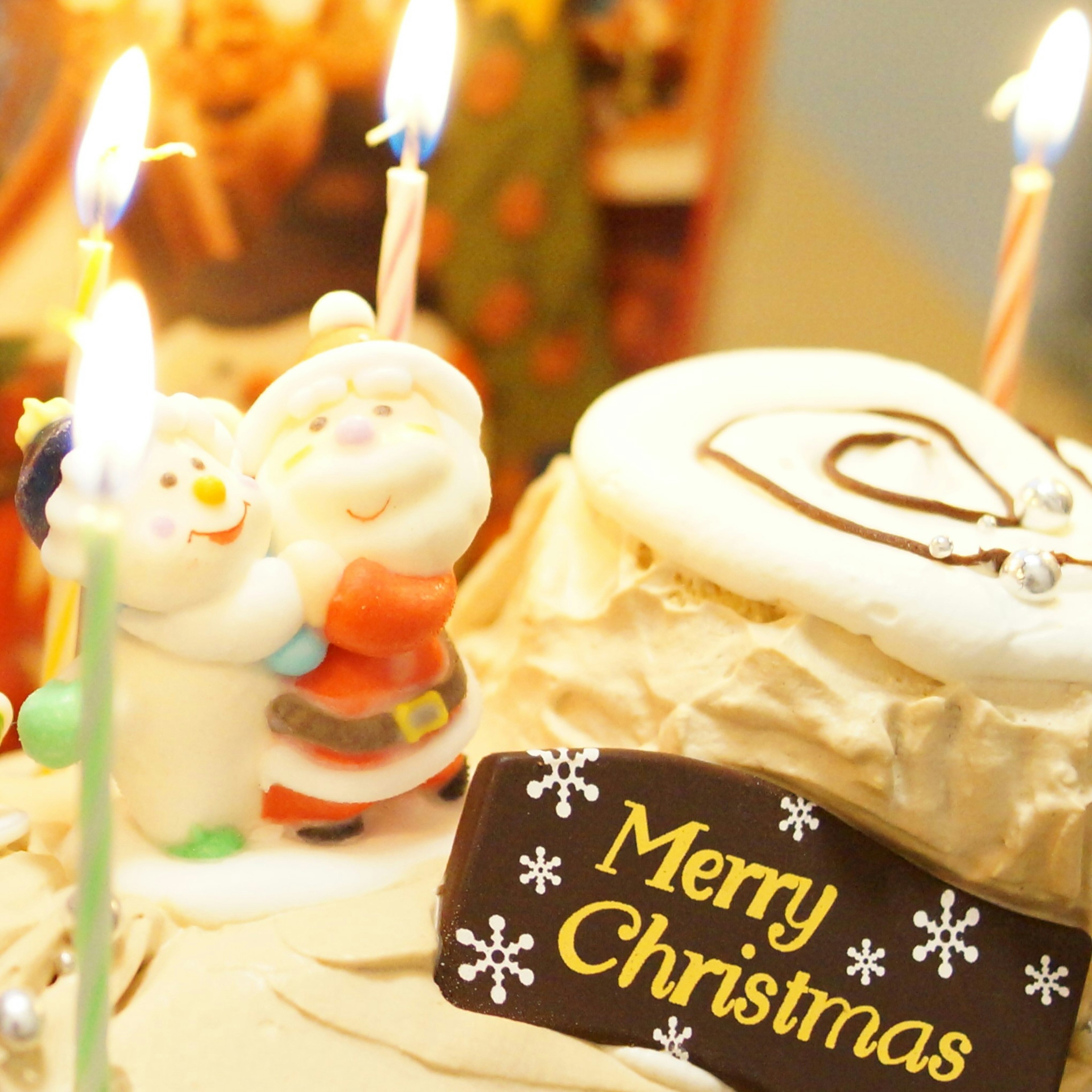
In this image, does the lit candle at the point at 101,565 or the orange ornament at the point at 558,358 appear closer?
the lit candle at the point at 101,565

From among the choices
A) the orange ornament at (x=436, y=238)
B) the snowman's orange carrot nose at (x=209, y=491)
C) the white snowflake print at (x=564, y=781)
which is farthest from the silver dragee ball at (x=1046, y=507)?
the orange ornament at (x=436, y=238)

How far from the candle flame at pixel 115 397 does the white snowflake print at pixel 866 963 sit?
669mm

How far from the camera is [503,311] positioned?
215cm

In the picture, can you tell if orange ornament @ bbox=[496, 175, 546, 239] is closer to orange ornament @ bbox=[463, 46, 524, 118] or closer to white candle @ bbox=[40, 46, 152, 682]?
orange ornament @ bbox=[463, 46, 524, 118]

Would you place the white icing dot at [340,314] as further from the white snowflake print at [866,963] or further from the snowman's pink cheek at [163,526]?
the white snowflake print at [866,963]

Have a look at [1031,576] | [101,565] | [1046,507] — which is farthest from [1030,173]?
[101,565]

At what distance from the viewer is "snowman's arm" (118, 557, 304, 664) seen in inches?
36.1

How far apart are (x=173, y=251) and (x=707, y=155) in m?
0.95

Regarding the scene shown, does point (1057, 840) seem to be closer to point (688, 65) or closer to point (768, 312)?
point (688, 65)

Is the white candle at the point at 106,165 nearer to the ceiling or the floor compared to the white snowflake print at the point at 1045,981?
nearer to the ceiling

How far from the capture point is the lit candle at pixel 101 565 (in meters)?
0.60

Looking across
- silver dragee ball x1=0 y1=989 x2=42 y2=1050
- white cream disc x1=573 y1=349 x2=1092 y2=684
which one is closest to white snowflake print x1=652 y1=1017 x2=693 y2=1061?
white cream disc x1=573 y1=349 x2=1092 y2=684

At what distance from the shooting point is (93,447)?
59 cm

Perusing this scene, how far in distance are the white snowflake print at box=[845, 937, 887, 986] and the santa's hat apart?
0.50 m
